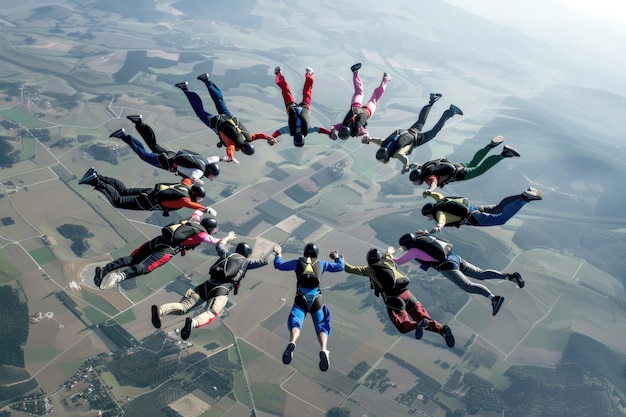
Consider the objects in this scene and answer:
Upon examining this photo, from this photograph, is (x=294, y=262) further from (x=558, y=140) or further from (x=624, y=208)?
(x=558, y=140)

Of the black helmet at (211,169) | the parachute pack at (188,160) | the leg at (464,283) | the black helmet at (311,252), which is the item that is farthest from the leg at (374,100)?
the leg at (464,283)

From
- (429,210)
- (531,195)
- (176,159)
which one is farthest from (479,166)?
(176,159)

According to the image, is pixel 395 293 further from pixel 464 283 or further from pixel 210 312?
pixel 210 312

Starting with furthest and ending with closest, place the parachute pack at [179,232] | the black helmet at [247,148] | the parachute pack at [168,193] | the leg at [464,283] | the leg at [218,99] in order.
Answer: the leg at [218,99] < the black helmet at [247,148] < the parachute pack at [168,193] < the parachute pack at [179,232] < the leg at [464,283]

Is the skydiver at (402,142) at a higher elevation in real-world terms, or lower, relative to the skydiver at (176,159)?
higher

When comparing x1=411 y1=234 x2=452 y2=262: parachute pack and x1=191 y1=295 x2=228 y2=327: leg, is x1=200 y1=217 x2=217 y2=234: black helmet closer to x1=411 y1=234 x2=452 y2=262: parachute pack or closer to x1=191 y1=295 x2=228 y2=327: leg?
x1=191 y1=295 x2=228 y2=327: leg

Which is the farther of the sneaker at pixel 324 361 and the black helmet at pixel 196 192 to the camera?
the black helmet at pixel 196 192

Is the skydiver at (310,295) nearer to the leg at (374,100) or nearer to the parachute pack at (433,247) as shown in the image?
the parachute pack at (433,247)
